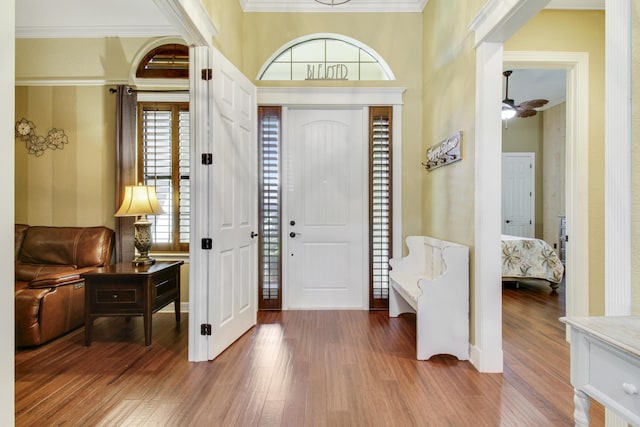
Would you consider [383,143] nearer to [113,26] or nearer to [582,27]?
[582,27]

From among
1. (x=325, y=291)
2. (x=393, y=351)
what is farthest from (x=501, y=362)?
(x=325, y=291)

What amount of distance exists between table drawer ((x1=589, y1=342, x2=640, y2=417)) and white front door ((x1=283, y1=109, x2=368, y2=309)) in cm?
289

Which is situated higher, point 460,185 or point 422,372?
point 460,185

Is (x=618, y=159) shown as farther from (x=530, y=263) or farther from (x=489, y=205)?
(x=530, y=263)

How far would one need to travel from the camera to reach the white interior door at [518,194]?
24.1ft

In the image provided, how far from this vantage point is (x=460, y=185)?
286 centimetres

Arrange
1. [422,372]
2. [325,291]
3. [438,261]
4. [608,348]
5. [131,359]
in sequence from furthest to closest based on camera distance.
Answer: [325,291] → [438,261] → [131,359] → [422,372] → [608,348]

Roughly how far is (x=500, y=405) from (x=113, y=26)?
479 centimetres

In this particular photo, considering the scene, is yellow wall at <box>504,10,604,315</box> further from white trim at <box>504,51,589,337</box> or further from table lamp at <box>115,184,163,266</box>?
table lamp at <box>115,184,163,266</box>

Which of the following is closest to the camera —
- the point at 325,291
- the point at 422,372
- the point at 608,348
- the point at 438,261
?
the point at 608,348

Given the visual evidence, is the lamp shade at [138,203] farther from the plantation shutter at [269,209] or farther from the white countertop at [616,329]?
the white countertop at [616,329]

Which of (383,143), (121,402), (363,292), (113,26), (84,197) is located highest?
(113,26)

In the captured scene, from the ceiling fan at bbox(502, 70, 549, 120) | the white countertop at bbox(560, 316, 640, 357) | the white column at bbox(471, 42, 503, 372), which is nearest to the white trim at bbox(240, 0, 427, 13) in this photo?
the white column at bbox(471, 42, 503, 372)

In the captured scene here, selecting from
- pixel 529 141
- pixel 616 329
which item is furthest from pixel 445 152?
pixel 529 141
